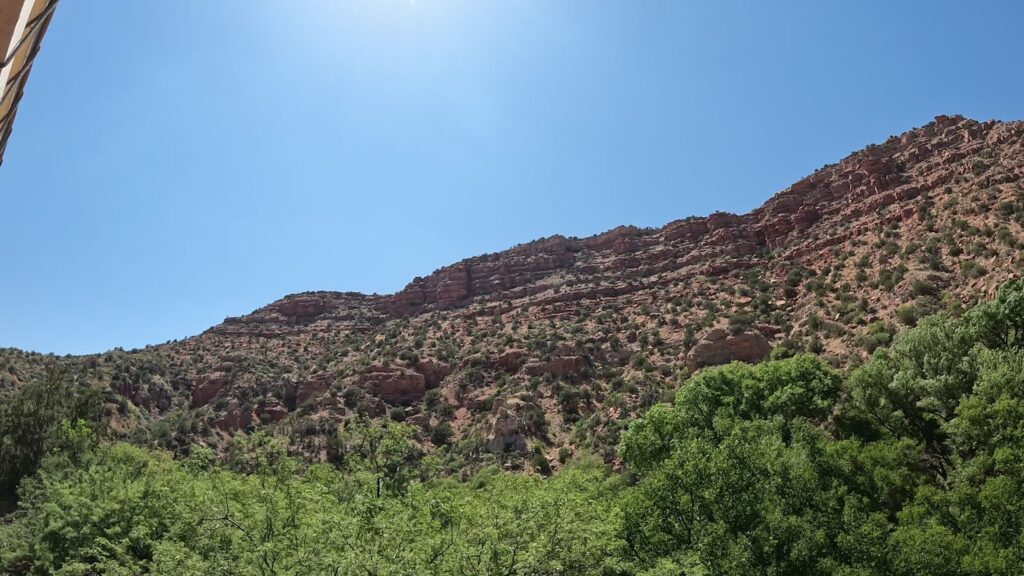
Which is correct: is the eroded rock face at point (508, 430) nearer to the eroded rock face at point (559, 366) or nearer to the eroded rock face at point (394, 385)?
the eroded rock face at point (559, 366)

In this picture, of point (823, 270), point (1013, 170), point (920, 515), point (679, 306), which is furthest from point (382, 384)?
point (1013, 170)

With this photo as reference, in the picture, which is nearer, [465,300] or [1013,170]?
[1013,170]

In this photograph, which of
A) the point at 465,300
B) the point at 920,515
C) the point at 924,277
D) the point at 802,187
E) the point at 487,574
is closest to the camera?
the point at 487,574

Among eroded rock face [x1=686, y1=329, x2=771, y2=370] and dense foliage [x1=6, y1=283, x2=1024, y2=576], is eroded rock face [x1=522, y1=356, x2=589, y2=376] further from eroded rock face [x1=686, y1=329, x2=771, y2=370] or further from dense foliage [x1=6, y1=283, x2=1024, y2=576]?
dense foliage [x1=6, y1=283, x2=1024, y2=576]

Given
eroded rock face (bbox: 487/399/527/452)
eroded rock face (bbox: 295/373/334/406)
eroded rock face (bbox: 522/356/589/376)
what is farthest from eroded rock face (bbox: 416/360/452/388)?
eroded rock face (bbox: 487/399/527/452)

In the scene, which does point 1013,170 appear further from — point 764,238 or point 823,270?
point 764,238

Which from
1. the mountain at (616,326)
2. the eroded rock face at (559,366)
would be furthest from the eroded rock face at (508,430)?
the eroded rock face at (559,366)

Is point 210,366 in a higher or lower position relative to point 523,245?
lower

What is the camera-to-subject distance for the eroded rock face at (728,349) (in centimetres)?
4344

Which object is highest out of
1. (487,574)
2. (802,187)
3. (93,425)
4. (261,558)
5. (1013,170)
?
(802,187)

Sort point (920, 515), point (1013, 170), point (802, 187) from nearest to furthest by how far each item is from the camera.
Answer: point (920, 515)
point (1013, 170)
point (802, 187)

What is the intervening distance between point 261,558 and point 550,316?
186 ft

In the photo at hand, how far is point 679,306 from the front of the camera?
2392 inches

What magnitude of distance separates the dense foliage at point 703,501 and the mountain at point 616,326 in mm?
11954
